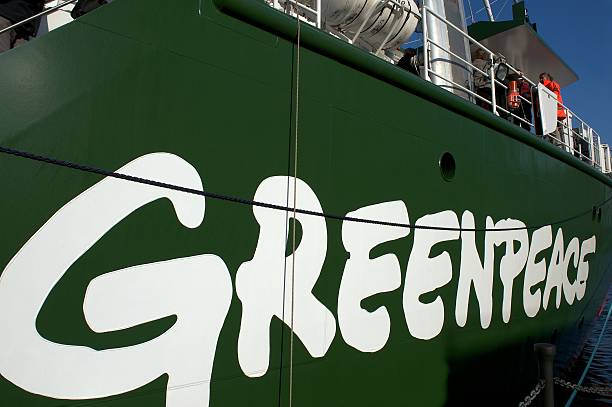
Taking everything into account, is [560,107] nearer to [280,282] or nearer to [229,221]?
[280,282]

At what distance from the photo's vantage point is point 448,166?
343 centimetres

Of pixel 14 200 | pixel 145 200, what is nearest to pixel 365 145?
pixel 145 200

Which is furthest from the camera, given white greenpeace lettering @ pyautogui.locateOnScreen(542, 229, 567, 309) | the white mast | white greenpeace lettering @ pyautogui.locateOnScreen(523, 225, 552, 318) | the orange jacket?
the white mast

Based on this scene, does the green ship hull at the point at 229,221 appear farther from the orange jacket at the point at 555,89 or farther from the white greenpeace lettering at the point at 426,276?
the orange jacket at the point at 555,89

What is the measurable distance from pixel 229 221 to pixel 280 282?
37 centimetres

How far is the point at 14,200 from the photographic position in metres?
1.51

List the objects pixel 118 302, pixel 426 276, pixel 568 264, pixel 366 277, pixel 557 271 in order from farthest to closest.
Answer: pixel 568 264 < pixel 557 271 < pixel 426 276 < pixel 366 277 < pixel 118 302

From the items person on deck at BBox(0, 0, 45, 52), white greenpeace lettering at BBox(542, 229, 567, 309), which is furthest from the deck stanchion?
person on deck at BBox(0, 0, 45, 52)

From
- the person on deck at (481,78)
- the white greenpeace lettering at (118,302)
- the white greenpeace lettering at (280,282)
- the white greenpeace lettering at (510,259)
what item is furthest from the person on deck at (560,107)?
the white greenpeace lettering at (118,302)

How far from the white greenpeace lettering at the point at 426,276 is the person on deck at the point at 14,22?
221cm

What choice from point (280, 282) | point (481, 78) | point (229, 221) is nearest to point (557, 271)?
point (481, 78)

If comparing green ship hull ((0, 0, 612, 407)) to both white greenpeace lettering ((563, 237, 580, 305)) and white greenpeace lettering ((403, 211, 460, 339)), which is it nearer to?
white greenpeace lettering ((403, 211, 460, 339))

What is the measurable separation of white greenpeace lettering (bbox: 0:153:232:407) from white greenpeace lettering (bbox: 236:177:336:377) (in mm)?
138

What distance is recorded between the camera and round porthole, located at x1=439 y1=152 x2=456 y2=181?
11.1 feet
